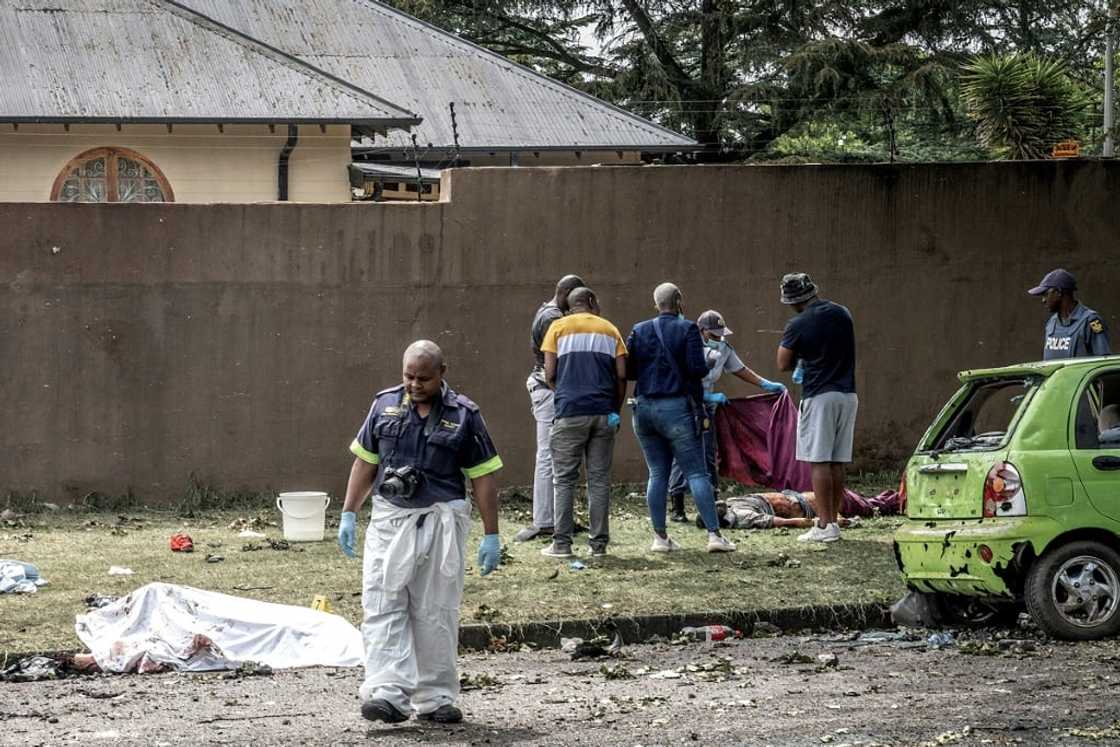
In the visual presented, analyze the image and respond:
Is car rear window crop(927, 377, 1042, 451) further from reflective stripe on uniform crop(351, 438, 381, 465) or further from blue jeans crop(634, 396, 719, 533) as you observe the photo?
reflective stripe on uniform crop(351, 438, 381, 465)

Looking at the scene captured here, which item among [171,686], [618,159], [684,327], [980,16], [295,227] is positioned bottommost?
[171,686]

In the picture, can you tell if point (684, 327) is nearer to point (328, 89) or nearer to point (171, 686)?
point (171, 686)

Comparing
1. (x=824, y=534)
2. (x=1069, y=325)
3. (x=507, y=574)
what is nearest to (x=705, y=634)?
(x=507, y=574)

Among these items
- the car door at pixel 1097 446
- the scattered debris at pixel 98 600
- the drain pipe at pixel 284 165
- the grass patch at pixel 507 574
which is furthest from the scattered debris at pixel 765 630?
the drain pipe at pixel 284 165

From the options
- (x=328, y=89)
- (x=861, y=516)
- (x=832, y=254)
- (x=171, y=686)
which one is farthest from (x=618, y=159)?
(x=171, y=686)

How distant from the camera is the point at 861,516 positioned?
47.1 ft

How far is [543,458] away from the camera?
13031 mm

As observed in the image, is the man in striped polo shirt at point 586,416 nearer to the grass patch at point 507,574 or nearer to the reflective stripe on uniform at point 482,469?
the grass patch at point 507,574

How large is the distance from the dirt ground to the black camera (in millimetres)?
1032

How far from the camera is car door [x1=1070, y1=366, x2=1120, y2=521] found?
9328 mm

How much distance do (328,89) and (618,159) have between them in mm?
5337

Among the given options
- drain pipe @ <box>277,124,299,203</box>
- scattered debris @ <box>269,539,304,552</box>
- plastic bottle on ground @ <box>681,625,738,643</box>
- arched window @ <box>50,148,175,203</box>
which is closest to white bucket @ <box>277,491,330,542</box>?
Result: scattered debris @ <box>269,539,304,552</box>

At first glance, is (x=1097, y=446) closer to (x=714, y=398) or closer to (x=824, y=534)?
(x=824, y=534)

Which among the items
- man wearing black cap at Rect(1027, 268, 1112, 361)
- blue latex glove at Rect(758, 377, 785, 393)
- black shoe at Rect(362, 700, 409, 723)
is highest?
man wearing black cap at Rect(1027, 268, 1112, 361)
